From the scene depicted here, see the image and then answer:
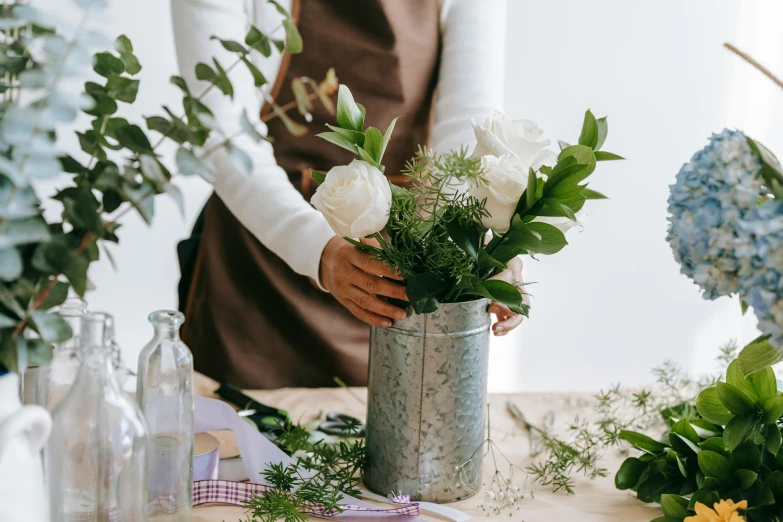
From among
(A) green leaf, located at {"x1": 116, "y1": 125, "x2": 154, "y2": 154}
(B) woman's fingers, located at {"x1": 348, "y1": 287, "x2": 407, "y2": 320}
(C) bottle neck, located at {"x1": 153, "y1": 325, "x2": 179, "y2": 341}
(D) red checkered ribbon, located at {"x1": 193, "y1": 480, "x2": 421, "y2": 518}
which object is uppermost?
(A) green leaf, located at {"x1": 116, "y1": 125, "x2": 154, "y2": 154}

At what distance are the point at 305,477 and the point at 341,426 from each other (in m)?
0.16

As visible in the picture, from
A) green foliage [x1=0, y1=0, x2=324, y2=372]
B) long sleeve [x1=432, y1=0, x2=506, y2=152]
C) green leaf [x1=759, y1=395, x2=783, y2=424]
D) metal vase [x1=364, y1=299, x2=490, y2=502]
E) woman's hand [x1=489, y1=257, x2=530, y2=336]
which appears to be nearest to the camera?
green foliage [x1=0, y1=0, x2=324, y2=372]

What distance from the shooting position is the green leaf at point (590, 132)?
2.47ft

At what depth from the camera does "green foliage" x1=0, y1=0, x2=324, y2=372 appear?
0.45m

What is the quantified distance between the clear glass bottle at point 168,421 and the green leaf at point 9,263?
0.23 meters

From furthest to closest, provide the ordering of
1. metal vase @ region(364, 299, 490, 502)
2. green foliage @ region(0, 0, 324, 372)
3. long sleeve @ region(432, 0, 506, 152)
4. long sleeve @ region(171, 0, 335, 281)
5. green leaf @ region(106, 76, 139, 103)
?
1. long sleeve @ region(432, 0, 506, 152)
2. long sleeve @ region(171, 0, 335, 281)
3. metal vase @ region(364, 299, 490, 502)
4. green leaf @ region(106, 76, 139, 103)
5. green foliage @ region(0, 0, 324, 372)

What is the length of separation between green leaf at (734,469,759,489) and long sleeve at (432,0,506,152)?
2.46 feet

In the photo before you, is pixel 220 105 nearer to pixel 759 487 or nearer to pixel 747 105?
pixel 759 487

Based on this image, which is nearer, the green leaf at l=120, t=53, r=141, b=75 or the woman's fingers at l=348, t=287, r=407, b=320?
the green leaf at l=120, t=53, r=141, b=75

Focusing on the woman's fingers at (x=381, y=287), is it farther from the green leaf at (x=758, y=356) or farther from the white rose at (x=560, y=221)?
the green leaf at (x=758, y=356)

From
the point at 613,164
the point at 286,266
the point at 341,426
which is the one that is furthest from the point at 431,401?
the point at 613,164

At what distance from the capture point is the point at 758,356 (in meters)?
0.62

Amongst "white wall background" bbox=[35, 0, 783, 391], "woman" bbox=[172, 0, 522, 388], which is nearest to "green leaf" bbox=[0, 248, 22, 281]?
"woman" bbox=[172, 0, 522, 388]

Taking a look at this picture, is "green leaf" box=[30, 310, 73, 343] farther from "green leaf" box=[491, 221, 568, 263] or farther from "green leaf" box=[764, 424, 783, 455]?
"green leaf" box=[764, 424, 783, 455]
